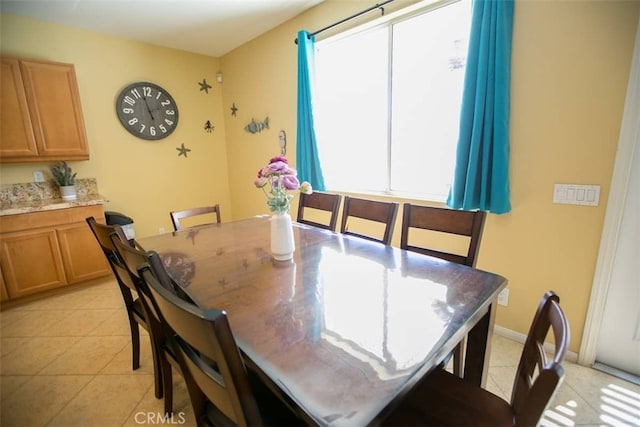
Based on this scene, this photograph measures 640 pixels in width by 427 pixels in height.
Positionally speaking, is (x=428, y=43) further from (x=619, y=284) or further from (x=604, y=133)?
(x=619, y=284)

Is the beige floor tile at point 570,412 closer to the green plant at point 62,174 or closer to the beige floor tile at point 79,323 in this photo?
the beige floor tile at point 79,323

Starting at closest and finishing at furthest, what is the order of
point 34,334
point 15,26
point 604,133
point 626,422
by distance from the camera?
point 626,422 < point 604,133 < point 34,334 < point 15,26

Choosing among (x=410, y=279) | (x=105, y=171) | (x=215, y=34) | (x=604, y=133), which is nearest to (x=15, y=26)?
(x=105, y=171)

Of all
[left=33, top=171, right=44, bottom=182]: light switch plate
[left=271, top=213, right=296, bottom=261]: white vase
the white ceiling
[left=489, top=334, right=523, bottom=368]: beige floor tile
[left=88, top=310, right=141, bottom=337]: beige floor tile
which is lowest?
[left=88, top=310, right=141, bottom=337]: beige floor tile

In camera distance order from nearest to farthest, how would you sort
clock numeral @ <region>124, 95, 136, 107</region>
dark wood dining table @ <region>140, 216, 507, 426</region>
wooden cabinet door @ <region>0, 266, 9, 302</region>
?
dark wood dining table @ <region>140, 216, 507, 426</region> → wooden cabinet door @ <region>0, 266, 9, 302</region> → clock numeral @ <region>124, 95, 136, 107</region>

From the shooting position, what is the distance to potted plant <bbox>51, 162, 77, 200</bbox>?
9.80ft

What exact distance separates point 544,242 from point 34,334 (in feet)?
12.2

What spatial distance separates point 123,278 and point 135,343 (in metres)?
0.59

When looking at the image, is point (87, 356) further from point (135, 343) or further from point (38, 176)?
point (38, 176)

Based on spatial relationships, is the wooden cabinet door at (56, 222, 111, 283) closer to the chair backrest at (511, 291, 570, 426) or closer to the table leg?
the table leg

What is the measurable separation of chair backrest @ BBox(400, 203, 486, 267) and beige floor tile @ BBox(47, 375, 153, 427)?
67.7 inches

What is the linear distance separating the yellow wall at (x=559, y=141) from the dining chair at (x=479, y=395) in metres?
1.18

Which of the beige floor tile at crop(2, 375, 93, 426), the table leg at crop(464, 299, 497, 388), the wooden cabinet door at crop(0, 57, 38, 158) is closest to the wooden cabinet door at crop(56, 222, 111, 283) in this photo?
the wooden cabinet door at crop(0, 57, 38, 158)

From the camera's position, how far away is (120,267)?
1.39 m
